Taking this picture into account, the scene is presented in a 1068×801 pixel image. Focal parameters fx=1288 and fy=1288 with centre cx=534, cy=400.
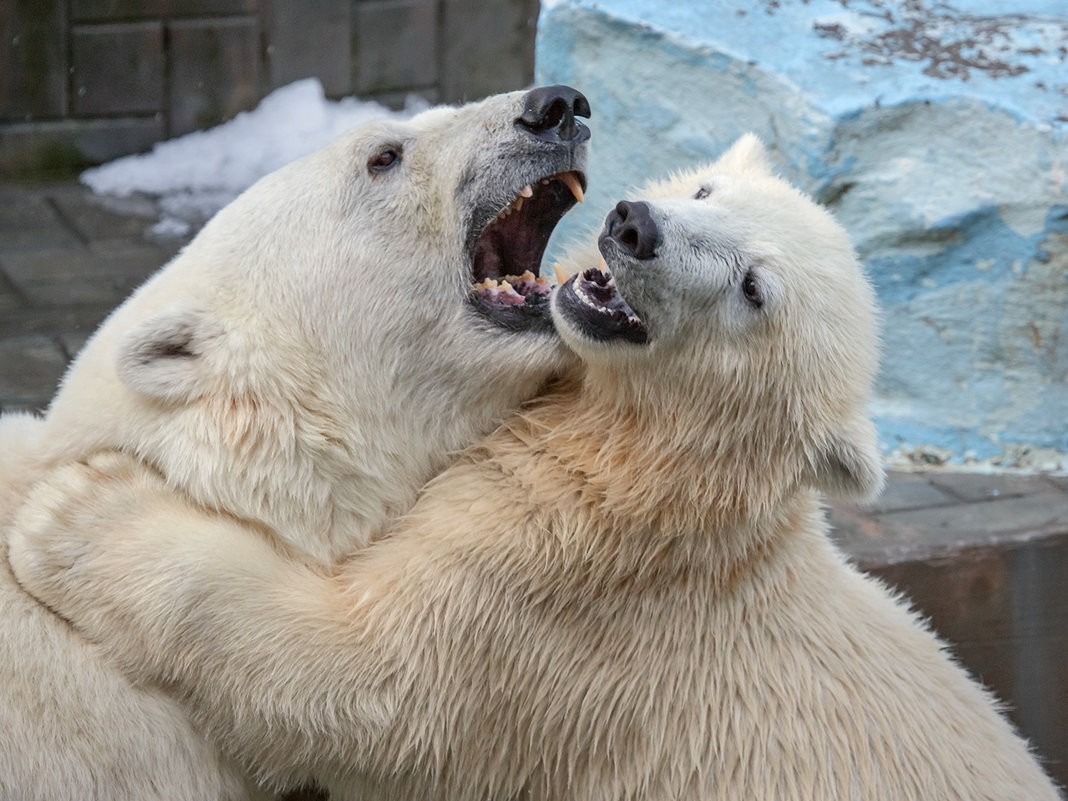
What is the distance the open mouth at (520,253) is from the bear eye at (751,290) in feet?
1.28

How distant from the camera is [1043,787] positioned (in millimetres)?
2551

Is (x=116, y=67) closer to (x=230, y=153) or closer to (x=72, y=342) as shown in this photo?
(x=230, y=153)

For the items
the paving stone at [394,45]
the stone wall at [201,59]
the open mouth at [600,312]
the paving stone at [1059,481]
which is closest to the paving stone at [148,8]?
the stone wall at [201,59]

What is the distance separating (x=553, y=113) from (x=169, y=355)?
88 cm

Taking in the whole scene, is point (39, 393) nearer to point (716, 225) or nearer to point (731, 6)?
point (731, 6)

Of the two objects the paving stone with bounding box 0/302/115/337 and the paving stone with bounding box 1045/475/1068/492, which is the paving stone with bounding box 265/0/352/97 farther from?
the paving stone with bounding box 1045/475/1068/492

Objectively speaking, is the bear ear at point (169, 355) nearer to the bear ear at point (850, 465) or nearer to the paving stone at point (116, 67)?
the bear ear at point (850, 465)

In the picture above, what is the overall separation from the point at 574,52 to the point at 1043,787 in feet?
8.84

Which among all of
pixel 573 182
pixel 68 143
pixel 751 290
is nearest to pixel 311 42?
pixel 68 143

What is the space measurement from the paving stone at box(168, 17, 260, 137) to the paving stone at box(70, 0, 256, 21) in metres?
0.06

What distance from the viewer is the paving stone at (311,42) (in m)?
7.54

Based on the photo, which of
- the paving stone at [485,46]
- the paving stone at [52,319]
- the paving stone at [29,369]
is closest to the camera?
the paving stone at [29,369]

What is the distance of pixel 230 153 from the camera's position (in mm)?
7402

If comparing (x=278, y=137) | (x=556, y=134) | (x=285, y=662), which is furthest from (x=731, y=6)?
(x=278, y=137)
